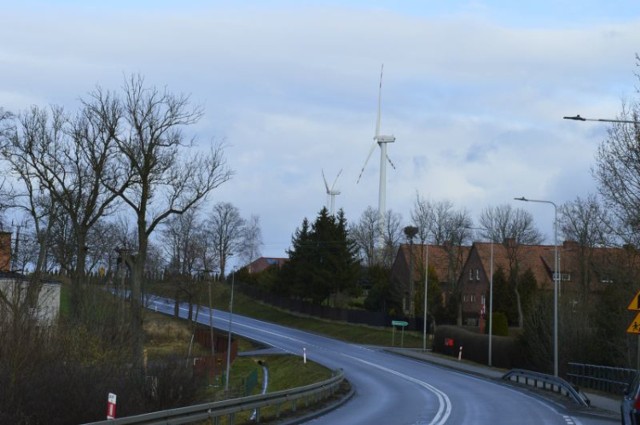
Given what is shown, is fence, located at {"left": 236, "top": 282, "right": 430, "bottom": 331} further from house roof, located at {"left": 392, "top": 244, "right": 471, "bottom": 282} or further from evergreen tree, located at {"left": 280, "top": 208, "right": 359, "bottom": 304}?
house roof, located at {"left": 392, "top": 244, "right": 471, "bottom": 282}

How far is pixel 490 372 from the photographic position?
53.2m

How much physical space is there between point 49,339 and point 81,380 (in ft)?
9.59

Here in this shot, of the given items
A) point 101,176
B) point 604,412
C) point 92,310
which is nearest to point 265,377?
point 101,176

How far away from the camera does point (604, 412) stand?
2864 centimetres

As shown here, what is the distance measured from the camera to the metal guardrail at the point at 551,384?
1279 inches

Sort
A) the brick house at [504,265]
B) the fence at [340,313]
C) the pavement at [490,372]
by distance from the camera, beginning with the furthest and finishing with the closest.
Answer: the fence at [340,313], the brick house at [504,265], the pavement at [490,372]

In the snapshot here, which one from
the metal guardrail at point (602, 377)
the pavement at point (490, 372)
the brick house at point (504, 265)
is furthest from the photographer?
the brick house at point (504, 265)

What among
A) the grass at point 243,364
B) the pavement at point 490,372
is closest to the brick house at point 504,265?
the pavement at point 490,372

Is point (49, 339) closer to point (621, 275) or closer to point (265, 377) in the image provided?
point (621, 275)

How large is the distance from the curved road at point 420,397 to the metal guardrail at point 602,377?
10.3ft

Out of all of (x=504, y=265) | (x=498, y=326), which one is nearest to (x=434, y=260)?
(x=504, y=265)

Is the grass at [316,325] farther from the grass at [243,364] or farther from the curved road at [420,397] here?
the curved road at [420,397]

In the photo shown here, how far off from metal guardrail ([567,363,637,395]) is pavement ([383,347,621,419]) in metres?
0.63

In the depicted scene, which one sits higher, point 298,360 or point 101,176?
point 101,176
